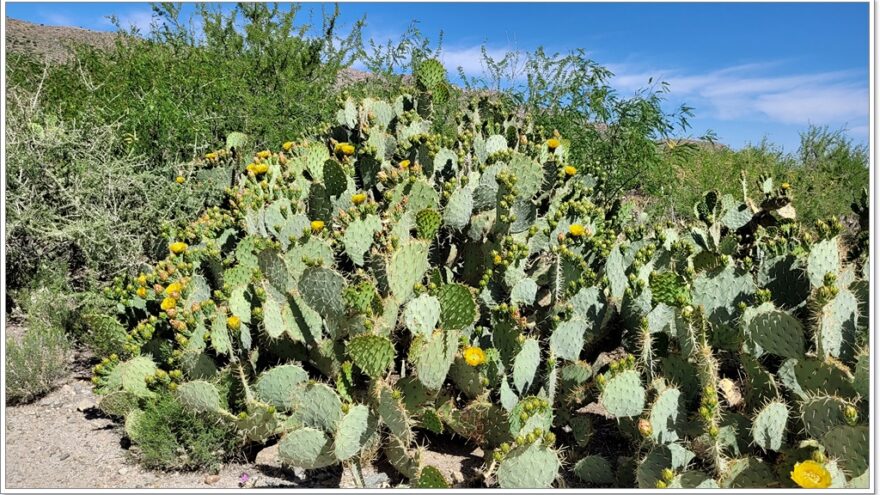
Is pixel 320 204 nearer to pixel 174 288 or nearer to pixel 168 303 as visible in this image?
pixel 174 288

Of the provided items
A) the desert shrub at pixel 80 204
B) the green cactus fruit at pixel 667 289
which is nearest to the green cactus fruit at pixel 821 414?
the green cactus fruit at pixel 667 289

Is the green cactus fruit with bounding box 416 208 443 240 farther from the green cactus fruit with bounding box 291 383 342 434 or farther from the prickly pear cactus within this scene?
the green cactus fruit with bounding box 291 383 342 434

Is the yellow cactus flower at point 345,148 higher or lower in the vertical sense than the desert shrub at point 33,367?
higher

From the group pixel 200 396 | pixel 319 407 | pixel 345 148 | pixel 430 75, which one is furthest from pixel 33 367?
pixel 430 75

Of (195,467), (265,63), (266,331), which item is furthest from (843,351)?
(265,63)

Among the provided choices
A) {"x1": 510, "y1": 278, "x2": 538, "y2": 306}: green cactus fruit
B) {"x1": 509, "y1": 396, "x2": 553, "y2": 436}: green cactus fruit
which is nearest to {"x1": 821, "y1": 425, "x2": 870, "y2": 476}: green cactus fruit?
{"x1": 509, "y1": 396, "x2": 553, "y2": 436}: green cactus fruit

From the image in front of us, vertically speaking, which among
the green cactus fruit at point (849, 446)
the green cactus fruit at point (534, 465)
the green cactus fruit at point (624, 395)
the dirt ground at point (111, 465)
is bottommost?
the dirt ground at point (111, 465)

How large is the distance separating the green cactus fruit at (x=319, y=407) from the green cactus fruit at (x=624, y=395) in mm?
1014

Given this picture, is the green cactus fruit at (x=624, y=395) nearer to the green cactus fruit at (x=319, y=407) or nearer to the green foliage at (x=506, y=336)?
the green foliage at (x=506, y=336)

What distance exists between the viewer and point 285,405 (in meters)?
2.93

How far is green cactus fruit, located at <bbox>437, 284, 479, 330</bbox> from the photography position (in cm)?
281

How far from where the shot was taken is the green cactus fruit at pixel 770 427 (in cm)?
241

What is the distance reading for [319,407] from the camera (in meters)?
2.72

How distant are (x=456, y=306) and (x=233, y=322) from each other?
0.95m
